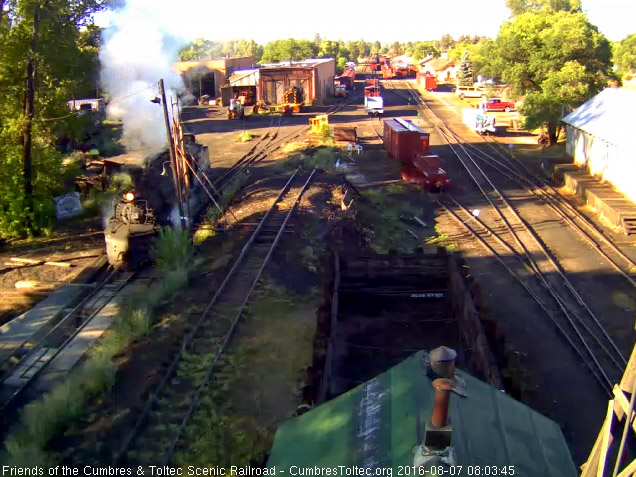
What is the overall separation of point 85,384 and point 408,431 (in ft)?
22.1

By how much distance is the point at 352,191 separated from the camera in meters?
20.9

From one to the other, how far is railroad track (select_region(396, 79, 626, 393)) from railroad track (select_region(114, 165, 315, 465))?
6483 millimetres

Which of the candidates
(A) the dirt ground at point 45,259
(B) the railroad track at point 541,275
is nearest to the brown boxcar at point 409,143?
(B) the railroad track at point 541,275

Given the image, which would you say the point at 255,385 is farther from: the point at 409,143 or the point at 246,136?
the point at 246,136

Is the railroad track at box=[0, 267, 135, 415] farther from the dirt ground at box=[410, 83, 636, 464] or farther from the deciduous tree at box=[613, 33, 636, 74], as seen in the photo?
the deciduous tree at box=[613, 33, 636, 74]

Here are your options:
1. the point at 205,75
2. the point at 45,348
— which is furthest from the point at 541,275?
the point at 205,75

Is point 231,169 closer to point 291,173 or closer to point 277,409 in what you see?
point 291,173

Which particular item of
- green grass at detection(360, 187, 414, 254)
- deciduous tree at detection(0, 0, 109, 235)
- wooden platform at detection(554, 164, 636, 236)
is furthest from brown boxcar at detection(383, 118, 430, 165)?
deciduous tree at detection(0, 0, 109, 235)

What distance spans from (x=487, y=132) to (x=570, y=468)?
33.8 metres

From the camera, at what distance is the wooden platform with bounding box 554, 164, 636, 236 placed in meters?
16.9

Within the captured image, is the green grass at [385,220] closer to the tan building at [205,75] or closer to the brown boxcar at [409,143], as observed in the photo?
the brown boxcar at [409,143]

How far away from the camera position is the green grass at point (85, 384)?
7444 mm

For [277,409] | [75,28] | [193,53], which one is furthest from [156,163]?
[193,53]

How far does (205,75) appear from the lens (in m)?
56.8
